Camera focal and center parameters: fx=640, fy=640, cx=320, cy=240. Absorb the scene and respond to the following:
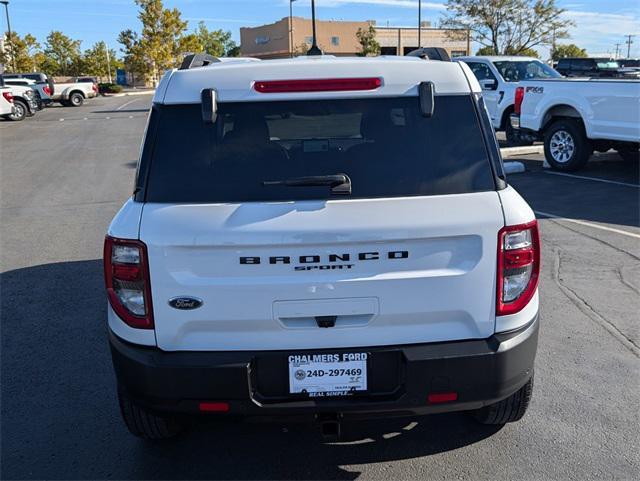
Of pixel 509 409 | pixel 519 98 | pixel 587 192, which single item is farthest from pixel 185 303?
pixel 519 98

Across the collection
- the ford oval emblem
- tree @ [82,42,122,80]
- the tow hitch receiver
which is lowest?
the tow hitch receiver

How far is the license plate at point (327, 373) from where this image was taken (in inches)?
109

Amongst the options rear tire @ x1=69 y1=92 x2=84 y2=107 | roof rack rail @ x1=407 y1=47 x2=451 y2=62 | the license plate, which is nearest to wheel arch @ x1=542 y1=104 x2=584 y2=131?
roof rack rail @ x1=407 y1=47 x2=451 y2=62

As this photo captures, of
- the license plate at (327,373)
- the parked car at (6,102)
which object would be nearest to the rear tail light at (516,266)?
the license plate at (327,373)

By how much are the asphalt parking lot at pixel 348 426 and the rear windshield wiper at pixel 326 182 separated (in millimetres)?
1451

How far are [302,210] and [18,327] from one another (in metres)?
3.56

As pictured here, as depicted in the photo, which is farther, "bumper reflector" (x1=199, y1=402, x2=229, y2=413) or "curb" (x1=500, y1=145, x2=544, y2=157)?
"curb" (x1=500, y1=145, x2=544, y2=157)

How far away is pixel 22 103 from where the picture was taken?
28031 millimetres

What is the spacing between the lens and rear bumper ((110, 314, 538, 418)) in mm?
2754

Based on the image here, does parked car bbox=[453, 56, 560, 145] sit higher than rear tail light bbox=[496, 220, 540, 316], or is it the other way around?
parked car bbox=[453, 56, 560, 145]

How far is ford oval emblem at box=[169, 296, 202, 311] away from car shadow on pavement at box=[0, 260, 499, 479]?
59 centimetres

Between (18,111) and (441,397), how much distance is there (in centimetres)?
2886

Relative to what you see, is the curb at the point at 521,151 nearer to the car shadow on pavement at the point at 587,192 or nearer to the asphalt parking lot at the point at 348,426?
the car shadow on pavement at the point at 587,192

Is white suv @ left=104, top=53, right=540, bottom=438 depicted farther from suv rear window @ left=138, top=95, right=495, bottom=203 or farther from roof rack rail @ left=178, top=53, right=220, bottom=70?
roof rack rail @ left=178, top=53, right=220, bottom=70
